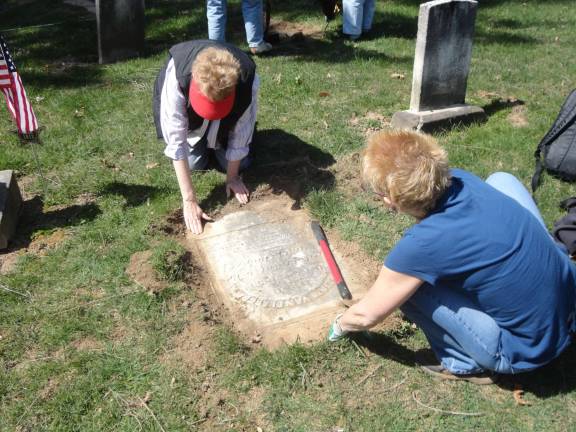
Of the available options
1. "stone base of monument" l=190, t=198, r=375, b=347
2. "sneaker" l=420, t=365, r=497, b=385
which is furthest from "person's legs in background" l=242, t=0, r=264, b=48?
"sneaker" l=420, t=365, r=497, b=385

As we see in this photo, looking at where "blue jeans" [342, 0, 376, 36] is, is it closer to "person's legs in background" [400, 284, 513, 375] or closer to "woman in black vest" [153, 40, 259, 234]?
"woman in black vest" [153, 40, 259, 234]

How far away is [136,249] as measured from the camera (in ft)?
11.9

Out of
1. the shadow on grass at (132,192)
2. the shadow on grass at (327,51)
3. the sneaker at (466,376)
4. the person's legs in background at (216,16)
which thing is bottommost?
the sneaker at (466,376)

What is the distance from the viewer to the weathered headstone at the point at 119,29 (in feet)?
21.0

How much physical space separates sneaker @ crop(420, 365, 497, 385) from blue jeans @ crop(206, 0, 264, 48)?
15.0 ft

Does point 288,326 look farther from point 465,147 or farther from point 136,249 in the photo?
point 465,147

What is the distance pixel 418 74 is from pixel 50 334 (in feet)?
11.6

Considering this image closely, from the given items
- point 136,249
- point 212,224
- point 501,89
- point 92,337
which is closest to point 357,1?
point 501,89

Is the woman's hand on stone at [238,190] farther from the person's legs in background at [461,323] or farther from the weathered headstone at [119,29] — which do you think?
the weathered headstone at [119,29]

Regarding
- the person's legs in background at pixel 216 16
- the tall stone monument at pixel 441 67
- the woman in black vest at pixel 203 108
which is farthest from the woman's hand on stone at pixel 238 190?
the person's legs in background at pixel 216 16

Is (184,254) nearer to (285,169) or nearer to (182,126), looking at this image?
(182,126)

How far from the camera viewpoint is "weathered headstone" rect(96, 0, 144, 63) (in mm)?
6414

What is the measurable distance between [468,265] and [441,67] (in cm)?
307

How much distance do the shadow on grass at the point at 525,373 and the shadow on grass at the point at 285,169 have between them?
139 cm
